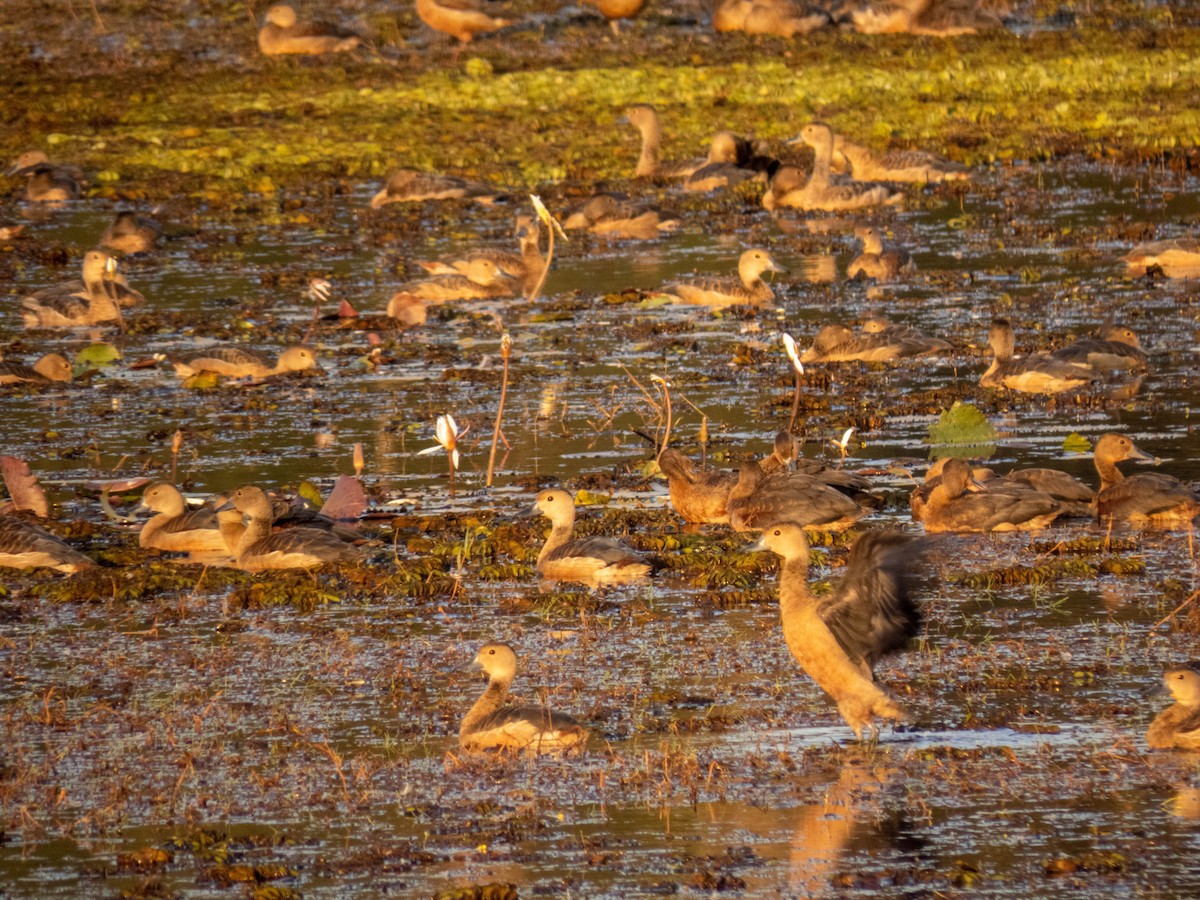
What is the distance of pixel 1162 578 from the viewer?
35.4ft

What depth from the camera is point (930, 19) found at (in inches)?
1372

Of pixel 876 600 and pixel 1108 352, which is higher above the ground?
pixel 876 600

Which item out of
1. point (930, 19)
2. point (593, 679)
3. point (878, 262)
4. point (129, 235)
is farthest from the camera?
point (930, 19)

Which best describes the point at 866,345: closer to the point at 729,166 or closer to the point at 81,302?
the point at 81,302

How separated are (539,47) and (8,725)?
26.8m

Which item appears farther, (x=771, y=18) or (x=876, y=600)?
(x=771, y=18)

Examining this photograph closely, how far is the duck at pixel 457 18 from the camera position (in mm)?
34656

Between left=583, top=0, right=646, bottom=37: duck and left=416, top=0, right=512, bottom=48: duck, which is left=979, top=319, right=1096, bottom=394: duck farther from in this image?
left=583, top=0, right=646, bottom=37: duck

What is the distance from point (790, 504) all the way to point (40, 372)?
783 centimetres

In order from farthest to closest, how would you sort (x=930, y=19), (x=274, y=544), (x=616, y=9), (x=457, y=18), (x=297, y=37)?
1. (x=616, y=9)
2. (x=930, y=19)
3. (x=457, y=18)
4. (x=297, y=37)
5. (x=274, y=544)

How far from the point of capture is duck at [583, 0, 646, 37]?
3531 centimetres

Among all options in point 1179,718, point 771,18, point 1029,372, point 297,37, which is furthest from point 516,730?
point 771,18

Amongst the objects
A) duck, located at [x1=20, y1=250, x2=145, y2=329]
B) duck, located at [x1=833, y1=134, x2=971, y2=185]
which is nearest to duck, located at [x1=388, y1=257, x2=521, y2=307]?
duck, located at [x1=20, y1=250, x2=145, y2=329]

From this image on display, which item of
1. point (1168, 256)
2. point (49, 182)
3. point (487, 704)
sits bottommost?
point (49, 182)
